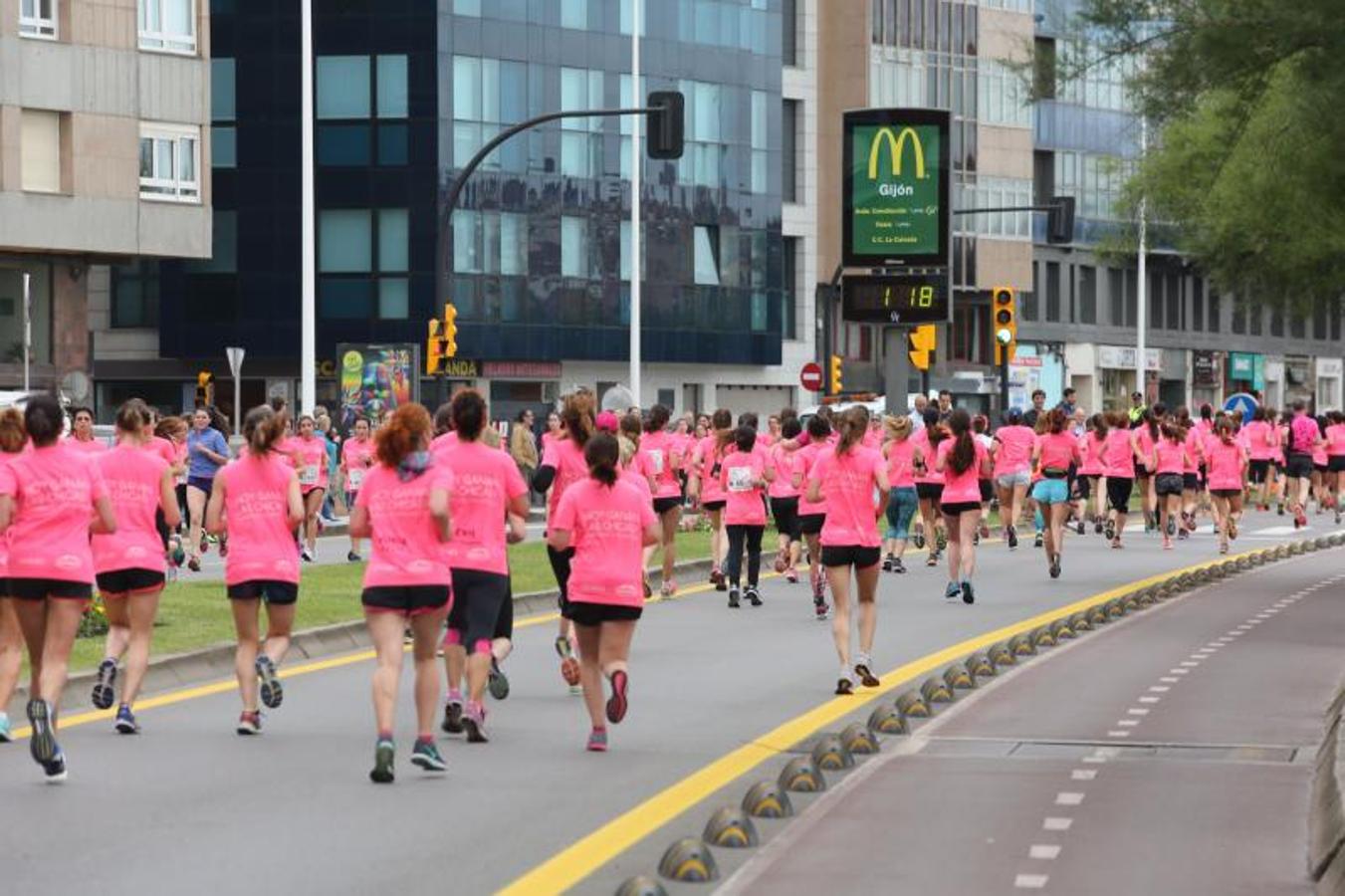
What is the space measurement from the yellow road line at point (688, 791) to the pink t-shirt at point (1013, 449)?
13.3m

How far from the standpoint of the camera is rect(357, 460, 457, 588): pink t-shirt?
1313cm

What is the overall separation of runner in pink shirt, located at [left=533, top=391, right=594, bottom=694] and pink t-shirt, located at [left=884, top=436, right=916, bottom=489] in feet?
39.4

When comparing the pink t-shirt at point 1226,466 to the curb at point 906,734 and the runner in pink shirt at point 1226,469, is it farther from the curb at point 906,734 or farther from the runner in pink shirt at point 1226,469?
the curb at point 906,734

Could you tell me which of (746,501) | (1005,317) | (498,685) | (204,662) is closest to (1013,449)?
(1005,317)

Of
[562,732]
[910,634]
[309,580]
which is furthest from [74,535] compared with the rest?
[309,580]

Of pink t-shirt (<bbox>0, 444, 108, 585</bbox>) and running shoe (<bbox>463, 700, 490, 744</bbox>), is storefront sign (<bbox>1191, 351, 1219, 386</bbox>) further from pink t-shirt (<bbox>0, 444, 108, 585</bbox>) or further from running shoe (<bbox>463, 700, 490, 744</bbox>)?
pink t-shirt (<bbox>0, 444, 108, 585</bbox>)

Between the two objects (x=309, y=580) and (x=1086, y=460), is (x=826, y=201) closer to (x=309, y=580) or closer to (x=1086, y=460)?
(x=1086, y=460)

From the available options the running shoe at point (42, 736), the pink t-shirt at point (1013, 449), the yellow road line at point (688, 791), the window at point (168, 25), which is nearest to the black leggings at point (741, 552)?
the yellow road line at point (688, 791)

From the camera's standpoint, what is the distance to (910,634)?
2262 cm

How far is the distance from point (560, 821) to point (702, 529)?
91.0 ft

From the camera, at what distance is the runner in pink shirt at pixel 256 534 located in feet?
49.9

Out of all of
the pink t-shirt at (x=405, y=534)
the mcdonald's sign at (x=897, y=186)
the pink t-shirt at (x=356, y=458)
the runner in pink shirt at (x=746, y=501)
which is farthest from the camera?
the mcdonald's sign at (x=897, y=186)

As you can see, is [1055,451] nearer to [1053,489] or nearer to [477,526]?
[1053,489]

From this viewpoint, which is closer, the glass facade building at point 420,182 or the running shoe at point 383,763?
the running shoe at point 383,763
